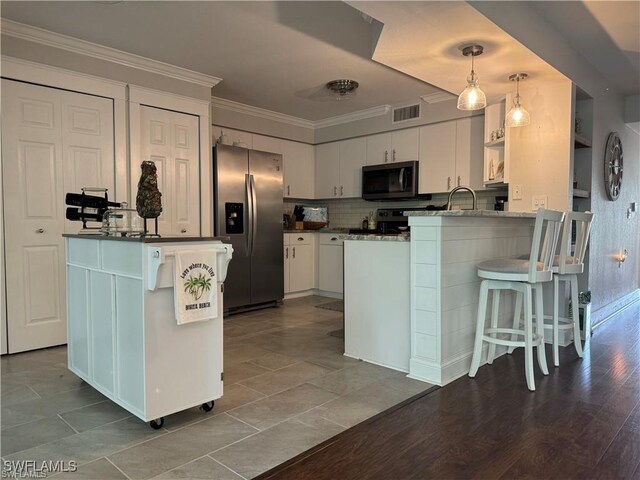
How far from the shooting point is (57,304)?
3.43 m

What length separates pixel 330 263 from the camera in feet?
18.8

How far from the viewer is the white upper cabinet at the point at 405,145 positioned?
516cm

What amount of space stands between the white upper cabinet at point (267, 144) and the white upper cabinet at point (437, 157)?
1896 mm

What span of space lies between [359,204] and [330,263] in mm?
994

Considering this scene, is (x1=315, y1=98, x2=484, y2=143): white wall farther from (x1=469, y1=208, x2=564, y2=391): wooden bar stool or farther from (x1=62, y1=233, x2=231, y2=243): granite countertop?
(x1=62, y1=233, x2=231, y2=243): granite countertop

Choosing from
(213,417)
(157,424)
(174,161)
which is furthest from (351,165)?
(157,424)

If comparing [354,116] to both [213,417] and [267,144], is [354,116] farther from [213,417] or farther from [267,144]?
[213,417]

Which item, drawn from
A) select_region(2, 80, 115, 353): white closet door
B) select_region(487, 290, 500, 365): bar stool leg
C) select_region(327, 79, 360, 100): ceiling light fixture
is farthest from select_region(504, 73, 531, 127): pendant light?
select_region(2, 80, 115, 353): white closet door

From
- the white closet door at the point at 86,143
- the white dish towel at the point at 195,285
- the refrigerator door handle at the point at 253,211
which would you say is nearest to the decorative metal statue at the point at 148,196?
the white dish towel at the point at 195,285

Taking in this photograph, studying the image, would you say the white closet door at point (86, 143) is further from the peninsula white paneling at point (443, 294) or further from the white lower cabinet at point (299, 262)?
the peninsula white paneling at point (443, 294)

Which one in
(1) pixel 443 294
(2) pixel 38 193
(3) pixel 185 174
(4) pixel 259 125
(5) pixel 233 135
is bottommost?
(1) pixel 443 294

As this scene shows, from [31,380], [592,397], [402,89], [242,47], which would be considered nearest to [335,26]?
[242,47]

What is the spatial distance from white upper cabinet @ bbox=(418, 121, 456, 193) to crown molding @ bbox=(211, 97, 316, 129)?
1.76 metres

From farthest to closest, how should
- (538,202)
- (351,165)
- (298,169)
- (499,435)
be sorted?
1. (298,169)
2. (351,165)
3. (538,202)
4. (499,435)
